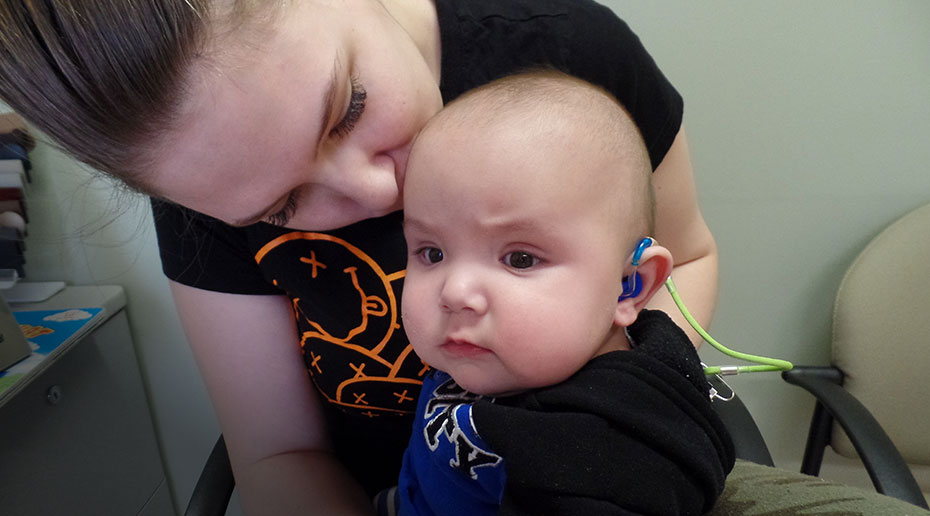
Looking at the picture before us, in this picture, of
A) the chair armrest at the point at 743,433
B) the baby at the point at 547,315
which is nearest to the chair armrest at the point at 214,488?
the baby at the point at 547,315

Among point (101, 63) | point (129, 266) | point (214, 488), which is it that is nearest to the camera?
point (101, 63)

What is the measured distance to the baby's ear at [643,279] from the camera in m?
0.63

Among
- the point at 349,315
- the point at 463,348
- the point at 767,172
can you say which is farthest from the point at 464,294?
the point at 767,172

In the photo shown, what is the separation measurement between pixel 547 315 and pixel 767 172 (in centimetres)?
99

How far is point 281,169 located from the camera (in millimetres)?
588

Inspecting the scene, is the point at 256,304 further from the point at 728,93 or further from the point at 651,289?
the point at 728,93

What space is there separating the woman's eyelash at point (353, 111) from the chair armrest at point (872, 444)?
0.95 m

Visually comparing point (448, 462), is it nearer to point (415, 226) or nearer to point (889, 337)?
point (415, 226)

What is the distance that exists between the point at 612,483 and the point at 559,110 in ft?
1.19

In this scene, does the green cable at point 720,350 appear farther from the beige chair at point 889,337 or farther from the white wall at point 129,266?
the white wall at point 129,266

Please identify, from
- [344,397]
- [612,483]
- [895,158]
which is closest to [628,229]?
[612,483]

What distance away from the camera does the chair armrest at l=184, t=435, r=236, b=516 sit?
0.89 meters

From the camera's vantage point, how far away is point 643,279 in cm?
66

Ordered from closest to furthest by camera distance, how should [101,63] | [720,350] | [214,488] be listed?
[101,63], [720,350], [214,488]
